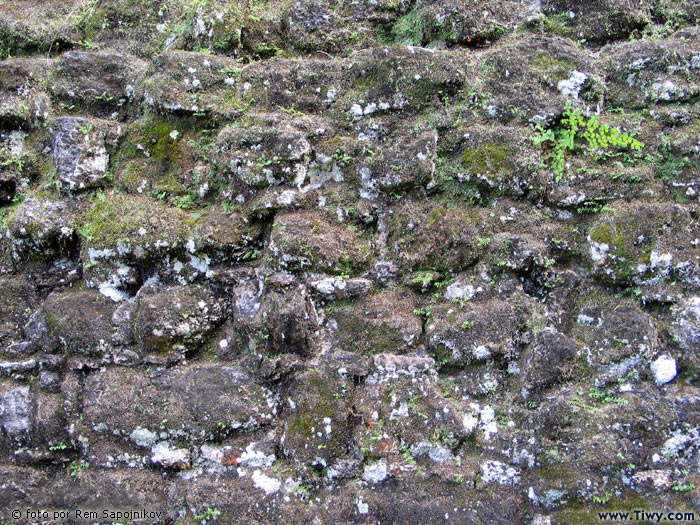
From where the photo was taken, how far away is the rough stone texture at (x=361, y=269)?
307cm

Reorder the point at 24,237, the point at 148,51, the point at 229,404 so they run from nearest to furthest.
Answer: the point at 229,404, the point at 24,237, the point at 148,51

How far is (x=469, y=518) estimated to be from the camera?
294cm

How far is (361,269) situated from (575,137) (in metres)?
1.55

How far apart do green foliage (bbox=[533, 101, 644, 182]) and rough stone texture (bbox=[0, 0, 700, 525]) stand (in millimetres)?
17

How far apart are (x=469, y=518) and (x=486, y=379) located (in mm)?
731

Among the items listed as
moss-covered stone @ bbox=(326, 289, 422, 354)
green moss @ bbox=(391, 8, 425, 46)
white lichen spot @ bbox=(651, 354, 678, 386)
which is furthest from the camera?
green moss @ bbox=(391, 8, 425, 46)

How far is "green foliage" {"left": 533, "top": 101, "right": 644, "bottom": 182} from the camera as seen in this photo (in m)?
3.42

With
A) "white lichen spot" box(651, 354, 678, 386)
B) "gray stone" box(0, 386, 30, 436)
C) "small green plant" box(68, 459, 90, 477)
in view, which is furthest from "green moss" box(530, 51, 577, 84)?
"gray stone" box(0, 386, 30, 436)

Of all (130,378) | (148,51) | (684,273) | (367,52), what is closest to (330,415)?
(130,378)

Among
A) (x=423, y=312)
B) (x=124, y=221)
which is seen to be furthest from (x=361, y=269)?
(x=124, y=221)

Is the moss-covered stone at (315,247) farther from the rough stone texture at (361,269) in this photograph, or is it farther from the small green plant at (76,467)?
the small green plant at (76,467)

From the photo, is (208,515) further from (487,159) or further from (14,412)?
(487,159)

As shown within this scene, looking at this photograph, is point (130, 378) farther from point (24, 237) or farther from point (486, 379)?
point (486, 379)

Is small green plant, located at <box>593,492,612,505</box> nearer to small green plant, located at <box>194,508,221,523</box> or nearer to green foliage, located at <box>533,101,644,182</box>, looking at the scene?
green foliage, located at <box>533,101,644,182</box>
